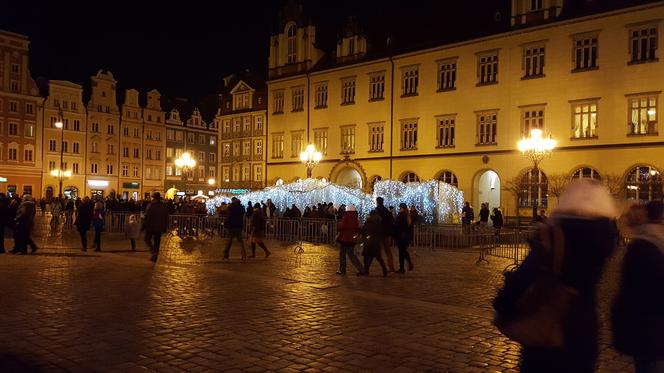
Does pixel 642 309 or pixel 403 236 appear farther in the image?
pixel 403 236

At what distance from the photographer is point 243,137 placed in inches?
2520

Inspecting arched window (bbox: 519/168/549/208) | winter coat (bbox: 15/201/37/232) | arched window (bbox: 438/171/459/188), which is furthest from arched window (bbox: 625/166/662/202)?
winter coat (bbox: 15/201/37/232)

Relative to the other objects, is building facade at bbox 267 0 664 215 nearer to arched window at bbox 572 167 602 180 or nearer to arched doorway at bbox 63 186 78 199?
arched window at bbox 572 167 602 180

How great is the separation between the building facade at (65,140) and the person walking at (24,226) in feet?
169

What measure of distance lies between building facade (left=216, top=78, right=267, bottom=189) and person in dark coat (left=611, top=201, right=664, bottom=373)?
5577 cm

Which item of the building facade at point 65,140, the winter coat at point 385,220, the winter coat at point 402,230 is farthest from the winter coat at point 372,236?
the building facade at point 65,140

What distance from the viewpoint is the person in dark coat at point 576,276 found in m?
3.75

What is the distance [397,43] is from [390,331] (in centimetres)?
4104

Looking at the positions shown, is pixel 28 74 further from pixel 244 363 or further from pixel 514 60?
pixel 244 363

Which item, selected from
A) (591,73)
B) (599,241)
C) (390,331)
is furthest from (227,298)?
(591,73)

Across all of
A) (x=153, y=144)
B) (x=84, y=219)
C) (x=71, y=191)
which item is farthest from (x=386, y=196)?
(x=153, y=144)

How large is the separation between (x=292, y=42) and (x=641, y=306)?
2066 inches

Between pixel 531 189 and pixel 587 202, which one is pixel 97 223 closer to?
pixel 587 202

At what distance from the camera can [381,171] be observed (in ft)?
155
